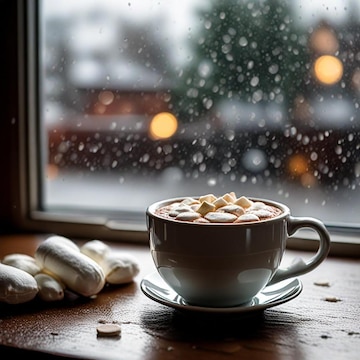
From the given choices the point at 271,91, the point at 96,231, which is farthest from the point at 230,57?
the point at 96,231

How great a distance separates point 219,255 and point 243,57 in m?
0.43

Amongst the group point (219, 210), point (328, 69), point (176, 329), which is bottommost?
point (176, 329)

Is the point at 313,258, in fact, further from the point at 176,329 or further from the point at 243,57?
the point at 243,57

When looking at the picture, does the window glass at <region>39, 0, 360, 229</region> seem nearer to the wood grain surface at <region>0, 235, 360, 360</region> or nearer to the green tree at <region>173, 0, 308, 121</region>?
the green tree at <region>173, 0, 308, 121</region>

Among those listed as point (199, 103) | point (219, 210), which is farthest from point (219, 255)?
point (199, 103)

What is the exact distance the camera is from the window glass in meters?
0.96

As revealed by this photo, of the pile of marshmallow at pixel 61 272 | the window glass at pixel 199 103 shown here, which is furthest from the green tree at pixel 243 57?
the pile of marshmallow at pixel 61 272

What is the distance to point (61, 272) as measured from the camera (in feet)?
2.60

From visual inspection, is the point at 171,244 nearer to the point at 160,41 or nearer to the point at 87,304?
the point at 87,304

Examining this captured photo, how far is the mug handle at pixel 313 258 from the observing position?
2.33 ft

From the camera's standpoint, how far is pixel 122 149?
1.06m

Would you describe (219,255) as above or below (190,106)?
below

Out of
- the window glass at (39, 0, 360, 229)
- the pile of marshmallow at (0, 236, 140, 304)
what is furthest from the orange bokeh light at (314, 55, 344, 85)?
the pile of marshmallow at (0, 236, 140, 304)

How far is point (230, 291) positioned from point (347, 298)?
0.18 metres
